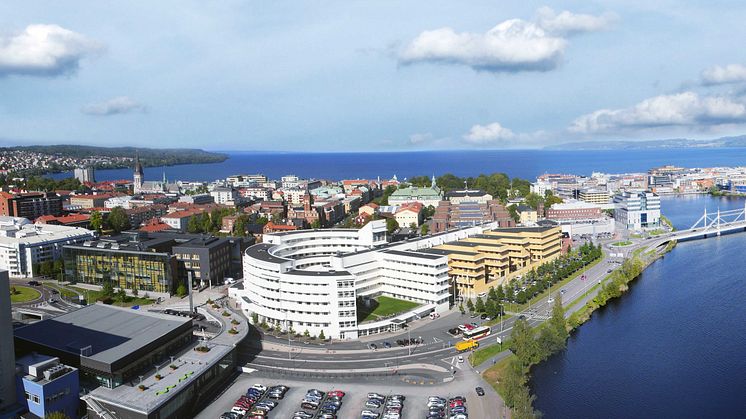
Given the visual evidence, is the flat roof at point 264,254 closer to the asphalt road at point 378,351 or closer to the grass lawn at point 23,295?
the asphalt road at point 378,351

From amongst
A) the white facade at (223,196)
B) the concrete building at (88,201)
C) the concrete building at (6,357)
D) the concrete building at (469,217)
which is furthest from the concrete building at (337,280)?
the concrete building at (88,201)

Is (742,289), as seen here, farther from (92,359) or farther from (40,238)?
(40,238)

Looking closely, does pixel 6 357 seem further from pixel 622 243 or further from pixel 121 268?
pixel 622 243

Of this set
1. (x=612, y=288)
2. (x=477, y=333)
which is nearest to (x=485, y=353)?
(x=477, y=333)

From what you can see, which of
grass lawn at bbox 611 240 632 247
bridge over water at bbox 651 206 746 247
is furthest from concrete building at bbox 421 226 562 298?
bridge over water at bbox 651 206 746 247

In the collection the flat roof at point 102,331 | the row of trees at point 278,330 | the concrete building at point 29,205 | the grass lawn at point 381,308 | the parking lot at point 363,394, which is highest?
the concrete building at point 29,205

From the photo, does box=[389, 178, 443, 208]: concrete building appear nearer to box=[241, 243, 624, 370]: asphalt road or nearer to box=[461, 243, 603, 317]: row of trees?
box=[461, 243, 603, 317]: row of trees

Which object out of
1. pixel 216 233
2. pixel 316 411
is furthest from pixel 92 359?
pixel 216 233
